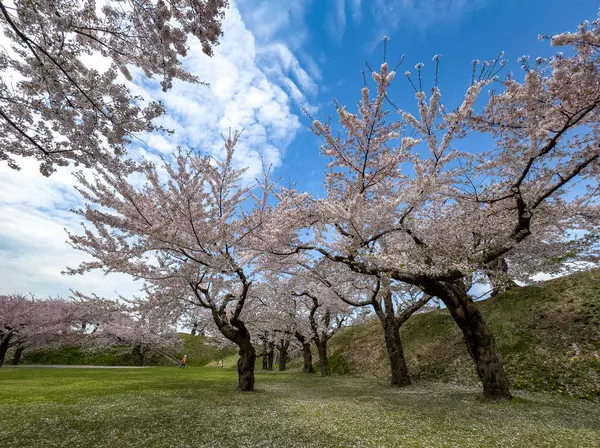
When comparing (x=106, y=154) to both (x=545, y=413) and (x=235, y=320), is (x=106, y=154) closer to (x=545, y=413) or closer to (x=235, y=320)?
(x=235, y=320)

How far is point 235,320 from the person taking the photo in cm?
1473

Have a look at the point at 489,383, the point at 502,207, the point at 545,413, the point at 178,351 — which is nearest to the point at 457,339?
the point at 489,383

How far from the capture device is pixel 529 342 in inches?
701

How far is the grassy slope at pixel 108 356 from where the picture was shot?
152ft

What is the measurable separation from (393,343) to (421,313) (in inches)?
506

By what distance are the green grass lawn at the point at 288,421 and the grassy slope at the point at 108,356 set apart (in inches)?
1395

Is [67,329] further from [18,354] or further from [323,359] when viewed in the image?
[323,359]

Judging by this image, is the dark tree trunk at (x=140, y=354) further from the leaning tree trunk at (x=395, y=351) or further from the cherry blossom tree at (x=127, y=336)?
the leaning tree trunk at (x=395, y=351)

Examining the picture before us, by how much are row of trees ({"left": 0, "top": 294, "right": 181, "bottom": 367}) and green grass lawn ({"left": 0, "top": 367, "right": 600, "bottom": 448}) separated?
2973 centimetres

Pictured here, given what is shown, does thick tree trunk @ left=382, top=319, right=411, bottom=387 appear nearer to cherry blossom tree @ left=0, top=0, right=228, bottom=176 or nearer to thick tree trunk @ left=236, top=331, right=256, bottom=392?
thick tree trunk @ left=236, top=331, right=256, bottom=392

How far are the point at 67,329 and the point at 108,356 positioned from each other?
7.32m

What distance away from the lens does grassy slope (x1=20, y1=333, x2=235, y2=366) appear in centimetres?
4628

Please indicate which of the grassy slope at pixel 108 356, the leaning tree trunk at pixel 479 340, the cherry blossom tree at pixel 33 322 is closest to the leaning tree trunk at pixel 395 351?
the leaning tree trunk at pixel 479 340

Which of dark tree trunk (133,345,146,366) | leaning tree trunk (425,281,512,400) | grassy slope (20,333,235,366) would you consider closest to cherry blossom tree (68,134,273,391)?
leaning tree trunk (425,281,512,400)
